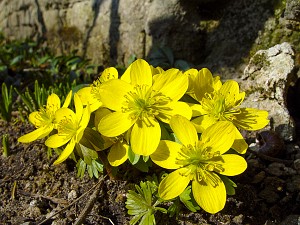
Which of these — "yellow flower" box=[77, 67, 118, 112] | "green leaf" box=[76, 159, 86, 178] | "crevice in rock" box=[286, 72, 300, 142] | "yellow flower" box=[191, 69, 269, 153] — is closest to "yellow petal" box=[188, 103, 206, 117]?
"yellow flower" box=[191, 69, 269, 153]

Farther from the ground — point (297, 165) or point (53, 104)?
point (53, 104)

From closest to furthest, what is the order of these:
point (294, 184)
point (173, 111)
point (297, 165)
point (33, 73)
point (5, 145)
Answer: point (173, 111), point (294, 184), point (297, 165), point (5, 145), point (33, 73)

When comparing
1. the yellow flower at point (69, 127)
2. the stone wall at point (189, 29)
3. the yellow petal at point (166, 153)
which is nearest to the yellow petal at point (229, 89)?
the yellow petal at point (166, 153)

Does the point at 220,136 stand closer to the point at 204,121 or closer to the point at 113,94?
the point at 204,121

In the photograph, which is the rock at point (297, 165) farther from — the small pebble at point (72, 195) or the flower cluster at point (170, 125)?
the small pebble at point (72, 195)

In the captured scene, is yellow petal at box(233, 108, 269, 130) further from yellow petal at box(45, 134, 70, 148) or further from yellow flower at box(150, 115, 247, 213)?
yellow petal at box(45, 134, 70, 148)

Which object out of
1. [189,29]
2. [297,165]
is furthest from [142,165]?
[189,29]
